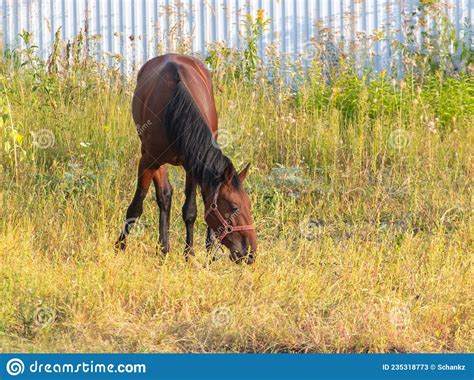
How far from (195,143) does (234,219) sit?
2.14ft

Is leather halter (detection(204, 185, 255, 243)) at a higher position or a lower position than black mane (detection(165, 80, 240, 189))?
lower

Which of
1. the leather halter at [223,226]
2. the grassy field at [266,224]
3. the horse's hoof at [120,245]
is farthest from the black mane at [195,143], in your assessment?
the horse's hoof at [120,245]

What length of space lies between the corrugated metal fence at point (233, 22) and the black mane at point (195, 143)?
5.08m

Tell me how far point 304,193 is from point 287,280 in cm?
249

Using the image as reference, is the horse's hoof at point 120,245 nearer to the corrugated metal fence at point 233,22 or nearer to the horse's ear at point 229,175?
the horse's ear at point 229,175

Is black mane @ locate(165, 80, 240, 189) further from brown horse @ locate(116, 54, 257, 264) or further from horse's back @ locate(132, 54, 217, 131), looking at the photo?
horse's back @ locate(132, 54, 217, 131)

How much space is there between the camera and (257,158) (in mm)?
9297

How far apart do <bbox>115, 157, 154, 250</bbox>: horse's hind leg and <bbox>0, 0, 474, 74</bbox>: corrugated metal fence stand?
15.4ft

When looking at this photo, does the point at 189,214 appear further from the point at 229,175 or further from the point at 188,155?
the point at 229,175

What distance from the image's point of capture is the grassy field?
5.60m

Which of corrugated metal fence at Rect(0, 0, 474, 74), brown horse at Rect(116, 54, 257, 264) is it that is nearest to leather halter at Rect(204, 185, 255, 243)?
brown horse at Rect(116, 54, 257, 264)

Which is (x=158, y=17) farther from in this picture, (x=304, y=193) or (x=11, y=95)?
(x=304, y=193)

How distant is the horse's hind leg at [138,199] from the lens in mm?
7543

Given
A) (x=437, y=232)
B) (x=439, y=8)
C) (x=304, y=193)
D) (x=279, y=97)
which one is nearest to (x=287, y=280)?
(x=437, y=232)
